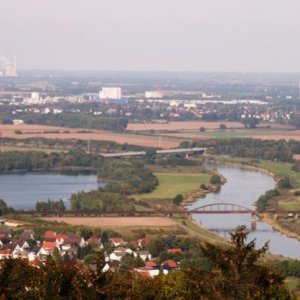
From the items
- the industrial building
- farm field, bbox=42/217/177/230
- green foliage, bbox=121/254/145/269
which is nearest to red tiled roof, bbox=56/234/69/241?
green foliage, bbox=121/254/145/269

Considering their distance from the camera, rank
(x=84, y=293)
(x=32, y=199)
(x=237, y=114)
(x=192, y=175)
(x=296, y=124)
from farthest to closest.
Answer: (x=237, y=114) → (x=296, y=124) → (x=192, y=175) → (x=32, y=199) → (x=84, y=293)

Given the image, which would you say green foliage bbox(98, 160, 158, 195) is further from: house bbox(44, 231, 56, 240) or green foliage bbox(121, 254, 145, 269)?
green foliage bbox(121, 254, 145, 269)

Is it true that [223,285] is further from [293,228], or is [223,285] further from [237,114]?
[237,114]

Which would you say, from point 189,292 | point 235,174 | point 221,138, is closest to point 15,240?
point 189,292

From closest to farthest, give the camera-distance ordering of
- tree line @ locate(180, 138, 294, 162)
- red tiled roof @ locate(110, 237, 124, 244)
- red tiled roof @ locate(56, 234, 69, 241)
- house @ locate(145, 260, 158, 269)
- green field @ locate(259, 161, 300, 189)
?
house @ locate(145, 260, 158, 269), red tiled roof @ locate(56, 234, 69, 241), red tiled roof @ locate(110, 237, 124, 244), green field @ locate(259, 161, 300, 189), tree line @ locate(180, 138, 294, 162)

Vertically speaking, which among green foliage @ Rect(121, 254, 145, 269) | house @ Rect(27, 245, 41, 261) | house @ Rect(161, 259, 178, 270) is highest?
house @ Rect(161, 259, 178, 270)

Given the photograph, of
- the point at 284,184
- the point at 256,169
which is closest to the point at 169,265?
the point at 284,184

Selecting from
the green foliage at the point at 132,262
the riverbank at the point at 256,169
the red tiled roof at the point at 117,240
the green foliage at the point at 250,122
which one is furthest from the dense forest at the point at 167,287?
the green foliage at the point at 250,122
